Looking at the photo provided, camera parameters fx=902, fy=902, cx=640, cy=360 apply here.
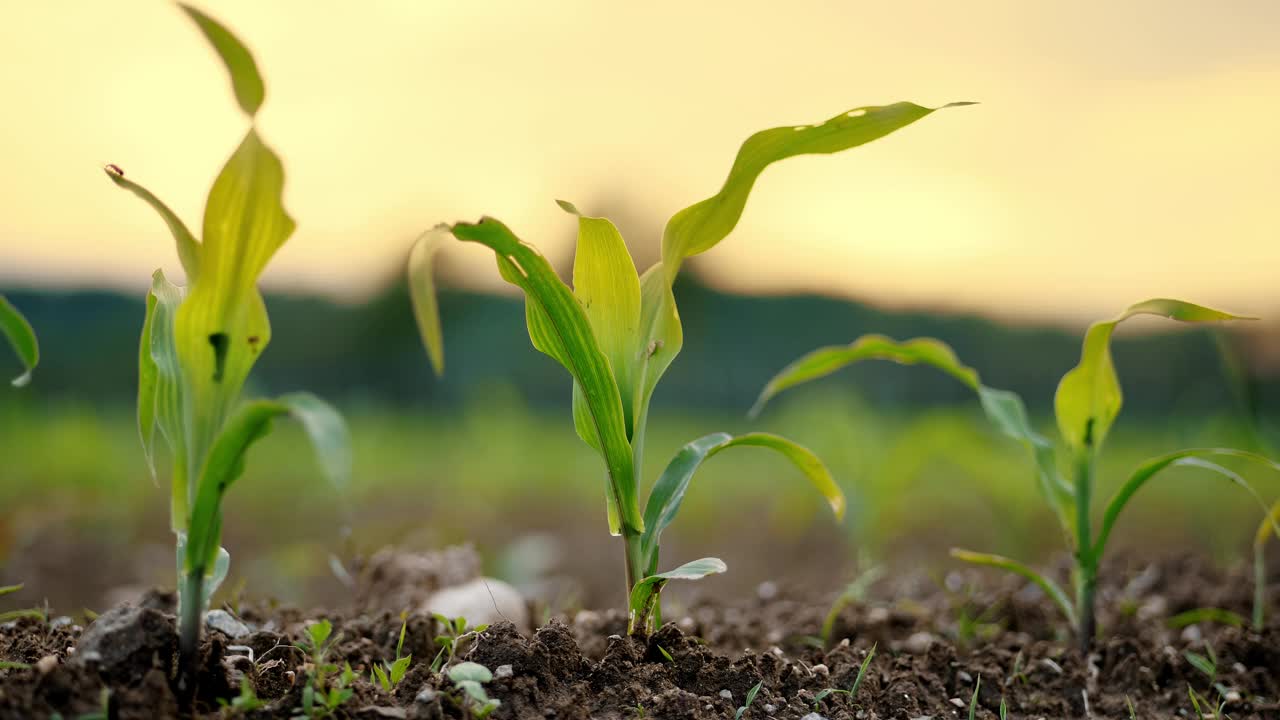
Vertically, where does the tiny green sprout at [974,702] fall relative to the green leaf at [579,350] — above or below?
below

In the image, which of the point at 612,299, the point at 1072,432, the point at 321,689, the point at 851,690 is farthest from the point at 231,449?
the point at 1072,432

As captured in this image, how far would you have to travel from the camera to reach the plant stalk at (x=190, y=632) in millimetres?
1292

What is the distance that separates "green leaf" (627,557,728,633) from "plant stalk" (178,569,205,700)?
2.15 ft

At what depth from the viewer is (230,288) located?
1.28 m

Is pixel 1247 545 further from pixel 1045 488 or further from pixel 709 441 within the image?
pixel 709 441

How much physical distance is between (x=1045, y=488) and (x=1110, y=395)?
0.25 metres

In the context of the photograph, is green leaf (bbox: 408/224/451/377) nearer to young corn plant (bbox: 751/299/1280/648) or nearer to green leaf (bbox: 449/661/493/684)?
green leaf (bbox: 449/661/493/684)

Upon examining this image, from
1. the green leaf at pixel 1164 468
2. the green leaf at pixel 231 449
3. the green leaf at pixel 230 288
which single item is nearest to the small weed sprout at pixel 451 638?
the green leaf at pixel 231 449

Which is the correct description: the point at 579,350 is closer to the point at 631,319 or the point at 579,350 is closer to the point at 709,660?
the point at 631,319

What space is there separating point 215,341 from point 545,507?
439 cm

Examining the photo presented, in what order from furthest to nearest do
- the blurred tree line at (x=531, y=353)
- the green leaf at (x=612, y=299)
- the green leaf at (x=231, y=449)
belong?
the blurred tree line at (x=531, y=353)
the green leaf at (x=612, y=299)
the green leaf at (x=231, y=449)

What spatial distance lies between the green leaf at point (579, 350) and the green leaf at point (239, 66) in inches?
15.5

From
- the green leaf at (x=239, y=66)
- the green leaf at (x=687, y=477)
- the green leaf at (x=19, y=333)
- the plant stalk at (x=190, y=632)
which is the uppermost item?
the green leaf at (x=239, y=66)

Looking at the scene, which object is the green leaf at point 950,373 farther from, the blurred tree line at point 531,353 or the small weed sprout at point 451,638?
the blurred tree line at point 531,353
